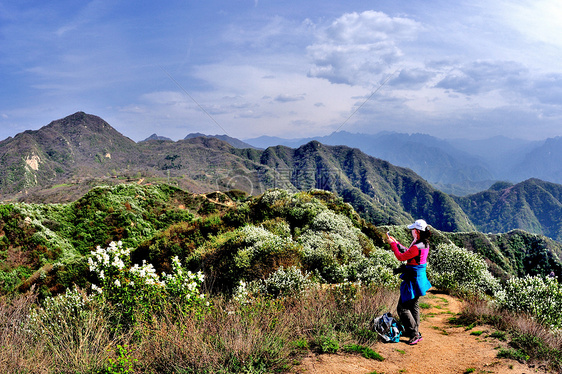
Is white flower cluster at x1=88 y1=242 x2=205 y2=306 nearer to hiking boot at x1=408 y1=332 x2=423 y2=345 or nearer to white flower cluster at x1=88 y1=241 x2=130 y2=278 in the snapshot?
white flower cluster at x1=88 y1=241 x2=130 y2=278

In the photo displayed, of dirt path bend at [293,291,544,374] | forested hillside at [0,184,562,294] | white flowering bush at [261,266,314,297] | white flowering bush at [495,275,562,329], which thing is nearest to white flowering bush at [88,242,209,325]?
dirt path bend at [293,291,544,374]

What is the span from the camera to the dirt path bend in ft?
15.2

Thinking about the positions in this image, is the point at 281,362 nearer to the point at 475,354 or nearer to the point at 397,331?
the point at 397,331

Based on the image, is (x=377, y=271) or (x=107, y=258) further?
(x=377, y=271)

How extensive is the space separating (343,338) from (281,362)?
1596 mm

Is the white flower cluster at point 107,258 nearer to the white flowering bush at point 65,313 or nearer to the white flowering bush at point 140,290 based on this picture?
the white flowering bush at point 140,290

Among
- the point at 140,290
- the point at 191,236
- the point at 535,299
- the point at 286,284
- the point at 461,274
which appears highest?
the point at 140,290

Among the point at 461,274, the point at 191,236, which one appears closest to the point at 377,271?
the point at 461,274

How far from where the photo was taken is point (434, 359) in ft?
17.4

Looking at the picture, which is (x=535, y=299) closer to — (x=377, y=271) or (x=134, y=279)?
(x=377, y=271)

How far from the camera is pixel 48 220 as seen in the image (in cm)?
2020

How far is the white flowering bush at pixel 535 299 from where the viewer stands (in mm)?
7129

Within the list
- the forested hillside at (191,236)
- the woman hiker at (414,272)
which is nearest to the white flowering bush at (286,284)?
the forested hillside at (191,236)

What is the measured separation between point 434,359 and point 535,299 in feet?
14.7
